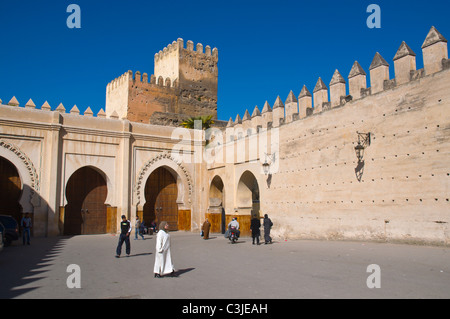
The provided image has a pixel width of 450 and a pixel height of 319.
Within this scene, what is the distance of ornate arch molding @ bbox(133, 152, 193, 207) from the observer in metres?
19.1

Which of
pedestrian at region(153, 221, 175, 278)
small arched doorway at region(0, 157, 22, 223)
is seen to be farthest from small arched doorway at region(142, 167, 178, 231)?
pedestrian at region(153, 221, 175, 278)

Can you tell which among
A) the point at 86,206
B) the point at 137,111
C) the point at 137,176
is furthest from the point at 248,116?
the point at 137,111

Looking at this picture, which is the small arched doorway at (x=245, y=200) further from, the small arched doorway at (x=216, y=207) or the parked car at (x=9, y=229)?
the parked car at (x=9, y=229)

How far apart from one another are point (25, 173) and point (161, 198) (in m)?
6.97

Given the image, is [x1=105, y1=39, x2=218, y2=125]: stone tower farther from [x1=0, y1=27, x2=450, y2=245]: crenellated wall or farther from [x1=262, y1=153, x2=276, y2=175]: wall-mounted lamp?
[x1=262, y1=153, x2=276, y2=175]: wall-mounted lamp

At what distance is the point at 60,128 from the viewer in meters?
17.1

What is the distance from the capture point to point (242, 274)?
723 centimetres

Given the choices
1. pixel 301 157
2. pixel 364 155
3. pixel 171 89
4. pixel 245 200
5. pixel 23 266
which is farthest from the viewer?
pixel 171 89

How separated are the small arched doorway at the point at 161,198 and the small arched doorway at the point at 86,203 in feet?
7.47

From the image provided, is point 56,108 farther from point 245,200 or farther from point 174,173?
point 245,200

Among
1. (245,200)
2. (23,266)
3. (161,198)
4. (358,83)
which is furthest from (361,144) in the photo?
(161,198)

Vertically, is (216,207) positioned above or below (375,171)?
below

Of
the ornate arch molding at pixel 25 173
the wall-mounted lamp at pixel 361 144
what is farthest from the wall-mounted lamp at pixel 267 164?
the ornate arch molding at pixel 25 173
